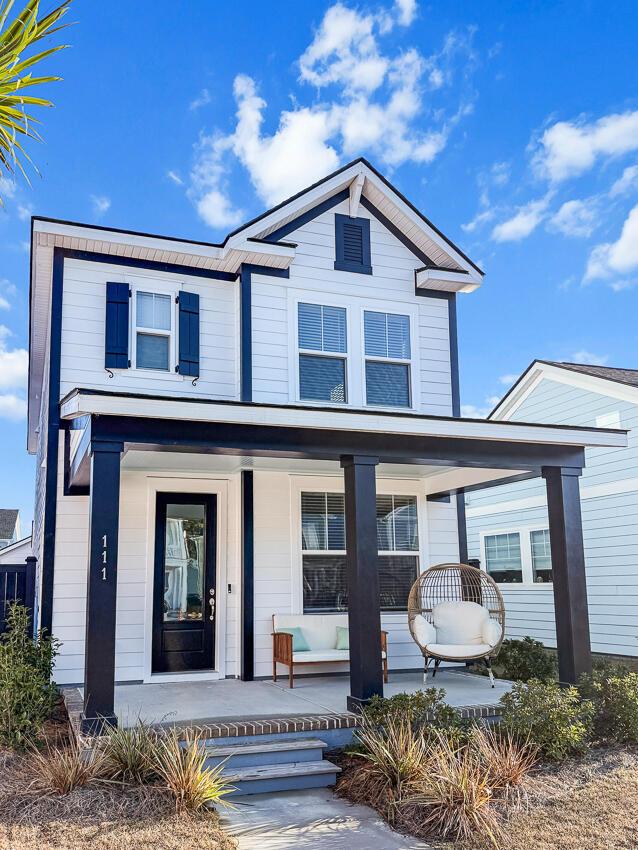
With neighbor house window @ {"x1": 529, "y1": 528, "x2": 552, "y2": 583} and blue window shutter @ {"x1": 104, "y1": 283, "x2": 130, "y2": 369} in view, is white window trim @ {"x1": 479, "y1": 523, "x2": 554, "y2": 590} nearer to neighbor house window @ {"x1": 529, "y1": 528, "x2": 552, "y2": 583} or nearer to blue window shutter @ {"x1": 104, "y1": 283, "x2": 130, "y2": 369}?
neighbor house window @ {"x1": 529, "y1": 528, "x2": 552, "y2": 583}

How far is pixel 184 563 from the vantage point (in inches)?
341

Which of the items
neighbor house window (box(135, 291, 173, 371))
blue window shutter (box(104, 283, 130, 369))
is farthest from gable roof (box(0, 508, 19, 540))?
blue window shutter (box(104, 283, 130, 369))

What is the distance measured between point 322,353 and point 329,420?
9.19 feet

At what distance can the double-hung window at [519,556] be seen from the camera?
14250mm

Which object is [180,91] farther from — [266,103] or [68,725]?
[68,725]

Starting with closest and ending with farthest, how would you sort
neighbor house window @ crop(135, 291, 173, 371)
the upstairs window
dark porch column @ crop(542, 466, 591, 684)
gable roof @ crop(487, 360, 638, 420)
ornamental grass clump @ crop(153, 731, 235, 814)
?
ornamental grass clump @ crop(153, 731, 235, 814), dark porch column @ crop(542, 466, 591, 684), neighbor house window @ crop(135, 291, 173, 371), the upstairs window, gable roof @ crop(487, 360, 638, 420)

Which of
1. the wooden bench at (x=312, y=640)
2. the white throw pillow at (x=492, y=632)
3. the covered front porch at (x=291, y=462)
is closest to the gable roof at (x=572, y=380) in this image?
the covered front porch at (x=291, y=462)

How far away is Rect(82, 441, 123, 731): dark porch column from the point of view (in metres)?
5.57

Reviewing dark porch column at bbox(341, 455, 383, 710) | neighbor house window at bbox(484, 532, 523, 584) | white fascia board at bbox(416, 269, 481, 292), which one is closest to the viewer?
dark porch column at bbox(341, 455, 383, 710)

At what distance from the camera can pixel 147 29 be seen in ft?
43.0

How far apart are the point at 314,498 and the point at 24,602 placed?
381 centimetres

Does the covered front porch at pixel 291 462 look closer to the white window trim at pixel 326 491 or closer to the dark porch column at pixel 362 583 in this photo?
the dark porch column at pixel 362 583

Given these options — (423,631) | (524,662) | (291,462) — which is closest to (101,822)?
(291,462)

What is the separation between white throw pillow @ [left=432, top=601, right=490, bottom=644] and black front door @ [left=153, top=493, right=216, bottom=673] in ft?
8.46
